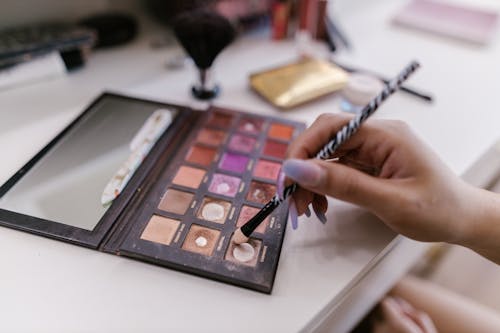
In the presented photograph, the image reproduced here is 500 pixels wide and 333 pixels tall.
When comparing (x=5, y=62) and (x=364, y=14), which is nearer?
(x=5, y=62)

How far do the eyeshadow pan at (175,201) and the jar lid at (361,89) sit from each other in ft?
1.07

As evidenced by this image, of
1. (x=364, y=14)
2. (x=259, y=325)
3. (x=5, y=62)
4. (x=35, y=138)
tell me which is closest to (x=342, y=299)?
(x=259, y=325)

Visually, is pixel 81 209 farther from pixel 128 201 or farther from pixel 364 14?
pixel 364 14

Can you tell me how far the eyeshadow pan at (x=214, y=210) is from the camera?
479 millimetres

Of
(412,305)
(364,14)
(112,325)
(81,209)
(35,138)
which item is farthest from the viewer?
(364,14)

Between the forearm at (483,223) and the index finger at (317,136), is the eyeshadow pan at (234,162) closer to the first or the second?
the index finger at (317,136)

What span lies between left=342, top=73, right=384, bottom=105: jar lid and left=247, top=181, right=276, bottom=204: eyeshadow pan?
0.24 m

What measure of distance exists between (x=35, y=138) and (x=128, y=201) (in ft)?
0.68

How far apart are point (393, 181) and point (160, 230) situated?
0.88ft

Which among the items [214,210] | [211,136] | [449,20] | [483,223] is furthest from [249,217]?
[449,20]

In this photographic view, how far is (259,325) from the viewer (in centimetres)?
39

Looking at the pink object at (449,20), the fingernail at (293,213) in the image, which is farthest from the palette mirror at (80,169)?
the pink object at (449,20)

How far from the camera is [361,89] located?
2.13 feet

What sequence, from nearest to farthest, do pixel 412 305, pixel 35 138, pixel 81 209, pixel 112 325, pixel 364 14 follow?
pixel 112 325
pixel 81 209
pixel 35 138
pixel 412 305
pixel 364 14
